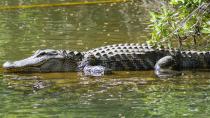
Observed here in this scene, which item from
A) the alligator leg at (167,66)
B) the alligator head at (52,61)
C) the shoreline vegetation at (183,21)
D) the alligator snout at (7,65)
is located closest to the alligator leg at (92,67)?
the alligator head at (52,61)

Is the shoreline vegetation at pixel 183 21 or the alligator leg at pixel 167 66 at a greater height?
the shoreline vegetation at pixel 183 21

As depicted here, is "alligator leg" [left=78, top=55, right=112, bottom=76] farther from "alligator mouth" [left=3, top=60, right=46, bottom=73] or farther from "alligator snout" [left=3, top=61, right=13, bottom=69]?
"alligator snout" [left=3, top=61, right=13, bottom=69]

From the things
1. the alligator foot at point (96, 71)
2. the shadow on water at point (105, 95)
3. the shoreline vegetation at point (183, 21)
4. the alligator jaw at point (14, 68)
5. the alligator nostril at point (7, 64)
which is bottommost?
the shadow on water at point (105, 95)

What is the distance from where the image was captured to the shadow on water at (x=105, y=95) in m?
7.04

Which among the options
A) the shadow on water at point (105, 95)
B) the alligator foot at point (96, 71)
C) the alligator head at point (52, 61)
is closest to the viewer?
the shadow on water at point (105, 95)

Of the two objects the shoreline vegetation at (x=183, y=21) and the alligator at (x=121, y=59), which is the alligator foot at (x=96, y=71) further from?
the shoreline vegetation at (x=183, y=21)

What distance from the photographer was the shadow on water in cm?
704

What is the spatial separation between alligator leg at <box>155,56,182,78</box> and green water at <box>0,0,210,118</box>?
0.18 m

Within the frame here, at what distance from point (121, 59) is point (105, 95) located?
2.24 meters

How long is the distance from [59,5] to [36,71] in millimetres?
9464

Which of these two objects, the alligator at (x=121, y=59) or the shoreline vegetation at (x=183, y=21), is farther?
the alligator at (x=121, y=59)

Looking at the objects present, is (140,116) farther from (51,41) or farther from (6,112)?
(51,41)

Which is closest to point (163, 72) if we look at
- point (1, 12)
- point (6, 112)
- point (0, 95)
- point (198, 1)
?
point (198, 1)

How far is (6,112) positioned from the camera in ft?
23.2
